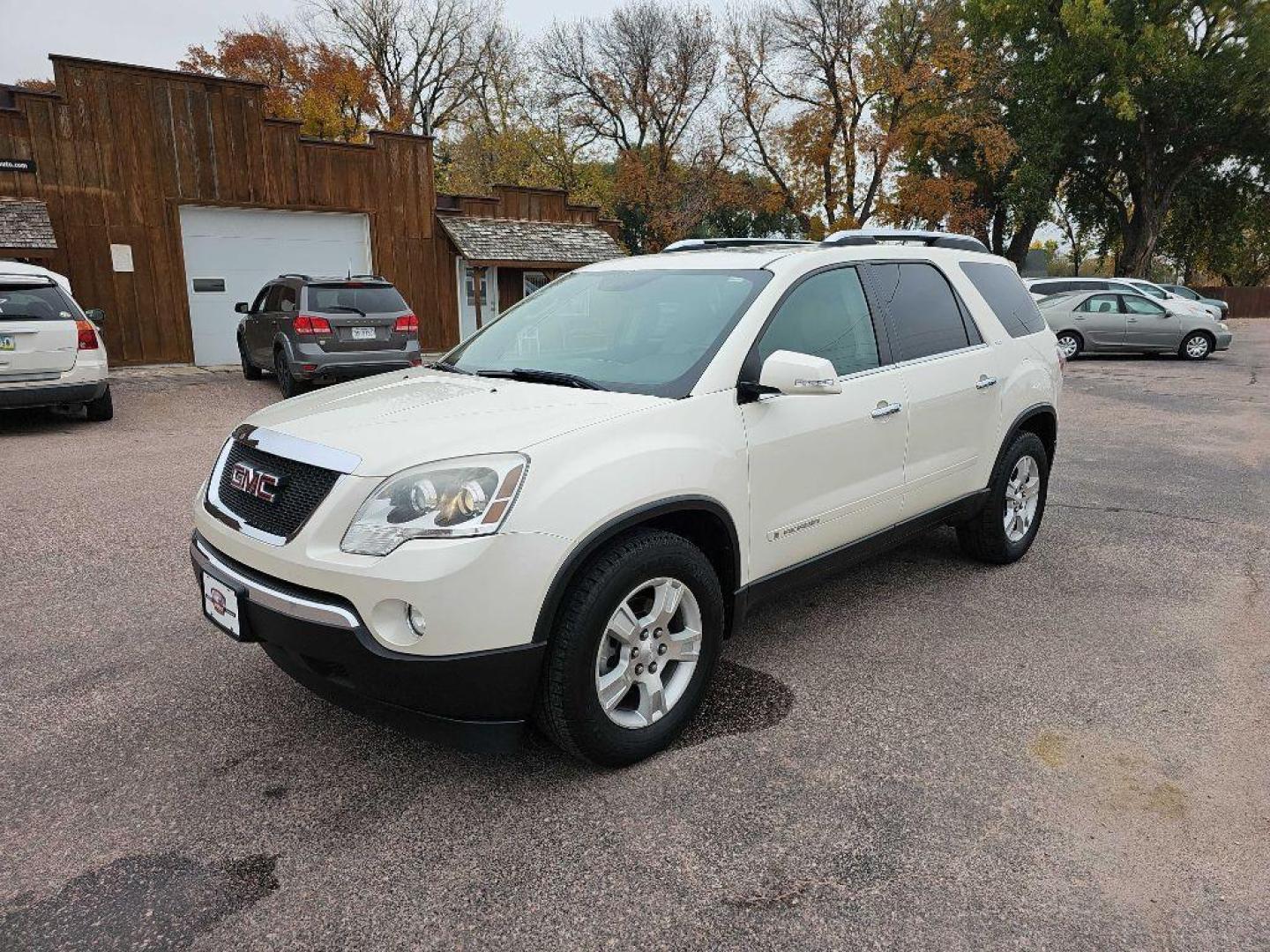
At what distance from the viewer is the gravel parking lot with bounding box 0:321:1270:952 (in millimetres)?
2260

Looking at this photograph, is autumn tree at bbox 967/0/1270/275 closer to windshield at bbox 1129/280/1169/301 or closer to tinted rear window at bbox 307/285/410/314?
windshield at bbox 1129/280/1169/301

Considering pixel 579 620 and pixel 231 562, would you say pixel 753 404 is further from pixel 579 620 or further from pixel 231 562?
pixel 231 562

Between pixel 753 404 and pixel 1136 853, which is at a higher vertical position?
pixel 753 404

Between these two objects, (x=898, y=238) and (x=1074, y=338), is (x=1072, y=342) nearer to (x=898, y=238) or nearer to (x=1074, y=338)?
(x=1074, y=338)

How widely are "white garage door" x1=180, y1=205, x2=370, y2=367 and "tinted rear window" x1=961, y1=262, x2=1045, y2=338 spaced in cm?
1459

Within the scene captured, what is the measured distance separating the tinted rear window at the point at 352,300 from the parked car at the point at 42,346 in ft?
8.67

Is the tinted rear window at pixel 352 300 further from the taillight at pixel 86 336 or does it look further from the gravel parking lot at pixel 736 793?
the gravel parking lot at pixel 736 793

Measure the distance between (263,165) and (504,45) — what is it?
2798 cm

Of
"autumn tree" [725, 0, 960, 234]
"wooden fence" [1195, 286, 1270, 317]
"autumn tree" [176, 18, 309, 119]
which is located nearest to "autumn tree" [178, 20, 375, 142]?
"autumn tree" [176, 18, 309, 119]

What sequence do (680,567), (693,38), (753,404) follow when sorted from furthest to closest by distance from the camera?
(693,38)
(753,404)
(680,567)

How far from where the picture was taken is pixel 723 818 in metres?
2.66

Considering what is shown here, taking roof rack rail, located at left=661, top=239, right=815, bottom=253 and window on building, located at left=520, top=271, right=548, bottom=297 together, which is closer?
roof rack rail, located at left=661, top=239, right=815, bottom=253

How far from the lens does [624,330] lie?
3.64 meters

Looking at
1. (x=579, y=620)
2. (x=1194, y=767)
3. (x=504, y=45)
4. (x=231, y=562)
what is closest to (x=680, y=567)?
(x=579, y=620)
